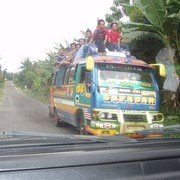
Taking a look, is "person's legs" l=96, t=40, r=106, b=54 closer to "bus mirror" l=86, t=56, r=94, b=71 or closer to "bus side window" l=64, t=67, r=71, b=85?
"bus side window" l=64, t=67, r=71, b=85

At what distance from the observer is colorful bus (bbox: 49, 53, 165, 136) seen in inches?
419

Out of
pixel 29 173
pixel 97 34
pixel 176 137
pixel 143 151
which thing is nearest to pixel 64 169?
pixel 29 173

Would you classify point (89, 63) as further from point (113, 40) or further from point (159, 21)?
point (159, 21)

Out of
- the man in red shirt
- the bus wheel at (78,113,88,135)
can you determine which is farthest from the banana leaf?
the bus wheel at (78,113,88,135)

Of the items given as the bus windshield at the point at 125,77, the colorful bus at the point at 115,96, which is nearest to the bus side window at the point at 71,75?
the colorful bus at the point at 115,96

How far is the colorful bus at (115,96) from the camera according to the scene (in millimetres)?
10641

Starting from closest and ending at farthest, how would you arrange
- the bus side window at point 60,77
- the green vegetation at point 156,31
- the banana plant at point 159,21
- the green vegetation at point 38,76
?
1. the banana plant at point 159,21
2. the green vegetation at point 156,31
3. the bus side window at point 60,77
4. the green vegetation at point 38,76

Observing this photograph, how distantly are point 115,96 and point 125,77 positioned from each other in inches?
24.0

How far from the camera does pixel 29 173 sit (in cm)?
159

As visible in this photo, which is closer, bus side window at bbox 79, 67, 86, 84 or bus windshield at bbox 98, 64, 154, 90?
bus windshield at bbox 98, 64, 154, 90

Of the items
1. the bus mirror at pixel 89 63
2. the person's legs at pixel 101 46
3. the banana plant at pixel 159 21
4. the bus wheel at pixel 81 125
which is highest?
the banana plant at pixel 159 21

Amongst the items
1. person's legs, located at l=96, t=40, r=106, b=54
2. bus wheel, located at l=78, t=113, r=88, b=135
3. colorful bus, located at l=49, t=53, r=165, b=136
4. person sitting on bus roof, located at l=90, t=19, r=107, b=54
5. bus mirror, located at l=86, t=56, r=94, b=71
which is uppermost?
person sitting on bus roof, located at l=90, t=19, r=107, b=54

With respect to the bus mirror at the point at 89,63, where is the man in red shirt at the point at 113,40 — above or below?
above

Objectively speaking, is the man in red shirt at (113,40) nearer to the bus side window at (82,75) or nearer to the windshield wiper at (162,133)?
the bus side window at (82,75)
